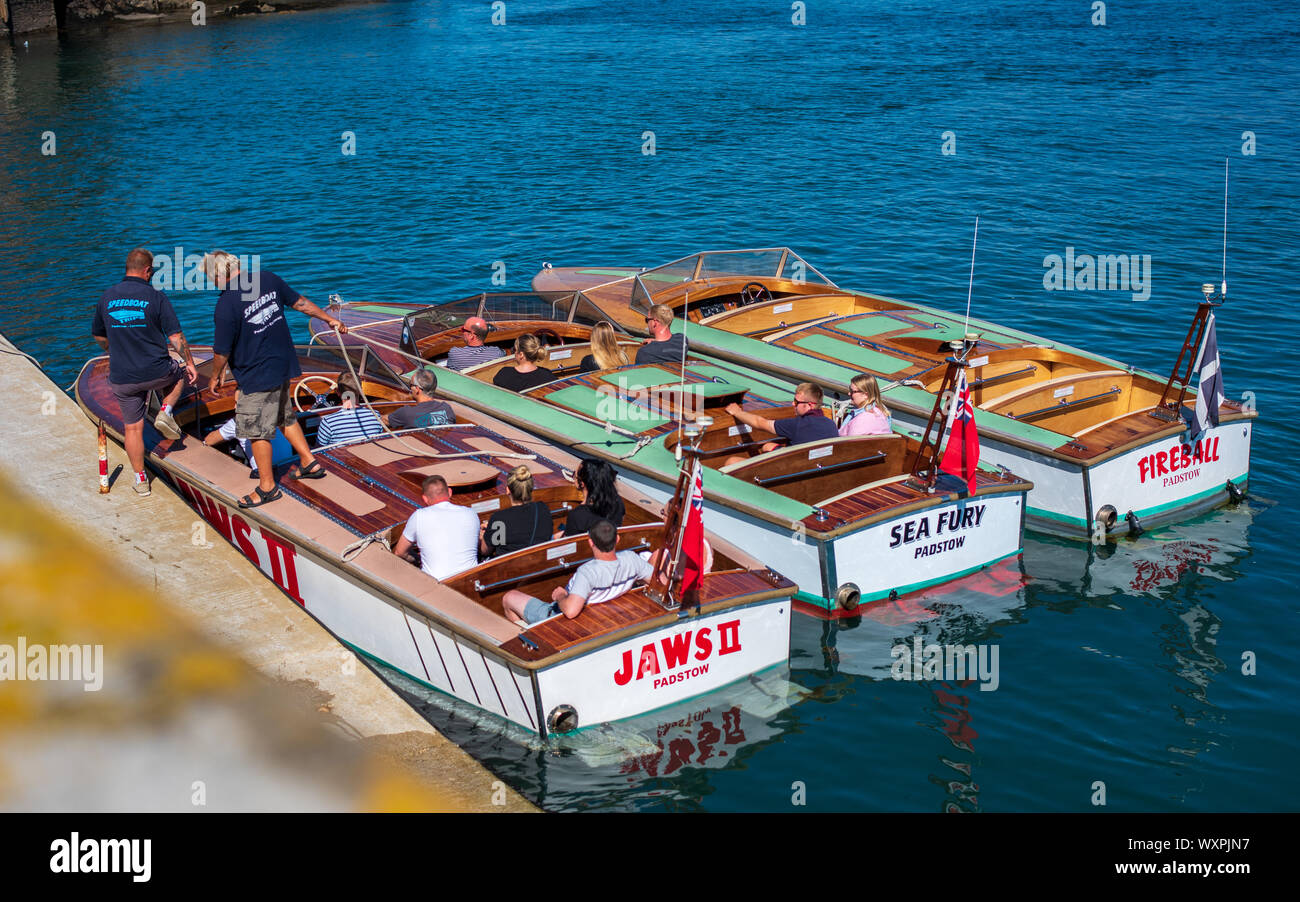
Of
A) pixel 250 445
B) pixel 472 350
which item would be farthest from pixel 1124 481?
pixel 250 445

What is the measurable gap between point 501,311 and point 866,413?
18.5 feet

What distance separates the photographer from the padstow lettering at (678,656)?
8242 millimetres

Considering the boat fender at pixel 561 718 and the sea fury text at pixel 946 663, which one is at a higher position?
the boat fender at pixel 561 718

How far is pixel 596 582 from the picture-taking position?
8375 millimetres

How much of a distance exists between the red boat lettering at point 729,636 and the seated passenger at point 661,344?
4.66m

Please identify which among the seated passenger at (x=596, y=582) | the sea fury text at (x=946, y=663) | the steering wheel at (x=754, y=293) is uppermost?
the steering wheel at (x=754, y=293)

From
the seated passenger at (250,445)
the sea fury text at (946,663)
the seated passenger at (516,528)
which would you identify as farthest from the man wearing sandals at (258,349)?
the sea fury text at (946,663)

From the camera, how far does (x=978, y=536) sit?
35.0 feet

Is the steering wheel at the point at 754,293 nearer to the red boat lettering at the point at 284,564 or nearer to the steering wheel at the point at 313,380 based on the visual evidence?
the steering wheel at the point at 313,380

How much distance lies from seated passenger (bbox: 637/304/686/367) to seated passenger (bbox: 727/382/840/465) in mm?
1560
